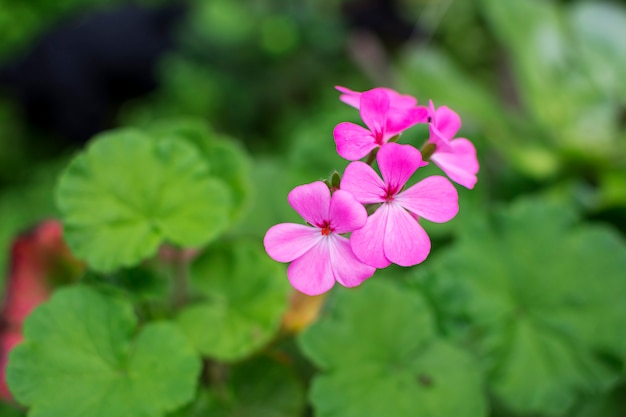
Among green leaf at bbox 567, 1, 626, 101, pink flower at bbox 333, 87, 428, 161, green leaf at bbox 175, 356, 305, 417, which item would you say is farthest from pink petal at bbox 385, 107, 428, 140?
green leaf at bbox 567, 1, 626, 101

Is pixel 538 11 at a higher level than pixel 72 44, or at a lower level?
higher

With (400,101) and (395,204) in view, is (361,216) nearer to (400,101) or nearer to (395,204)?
(395,204)

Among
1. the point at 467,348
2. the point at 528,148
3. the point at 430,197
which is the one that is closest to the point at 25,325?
the point at 430,197

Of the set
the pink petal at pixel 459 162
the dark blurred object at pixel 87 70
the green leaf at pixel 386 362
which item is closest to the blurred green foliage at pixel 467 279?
the green leaf at pixel 386 362

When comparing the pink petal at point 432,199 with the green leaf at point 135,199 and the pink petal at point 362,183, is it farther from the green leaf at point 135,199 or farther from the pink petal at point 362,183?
the green leaf at point 135,199

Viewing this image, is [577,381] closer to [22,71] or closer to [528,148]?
[528,148]
